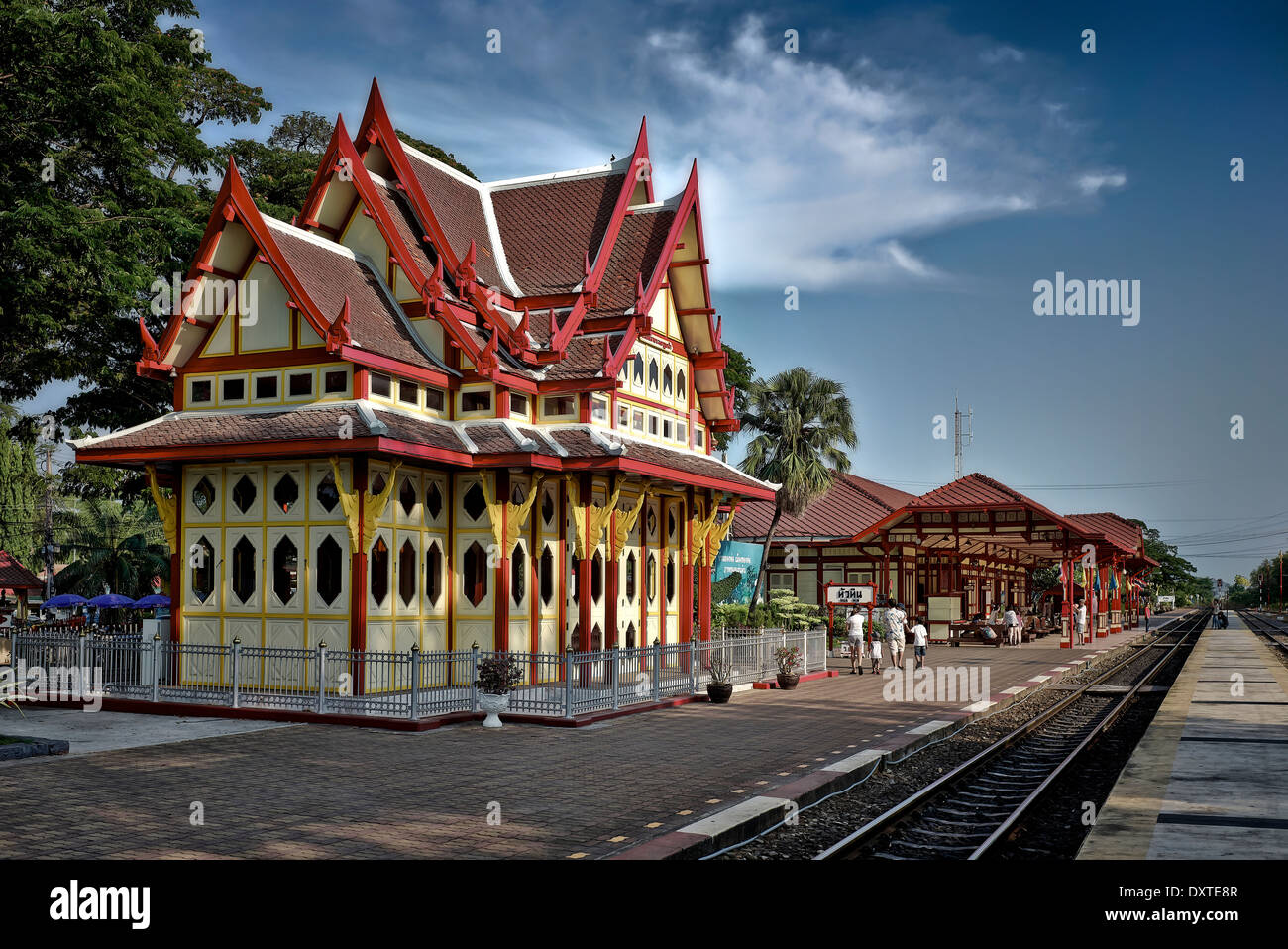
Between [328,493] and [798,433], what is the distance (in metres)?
26.5

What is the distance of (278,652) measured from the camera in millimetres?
16953

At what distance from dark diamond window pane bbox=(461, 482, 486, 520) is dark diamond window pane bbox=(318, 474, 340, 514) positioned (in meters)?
2.75

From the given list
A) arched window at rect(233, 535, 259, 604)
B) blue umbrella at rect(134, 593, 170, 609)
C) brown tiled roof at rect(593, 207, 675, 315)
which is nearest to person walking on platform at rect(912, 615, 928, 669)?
brown tiled roof at rect(593, 207, 675, 315)

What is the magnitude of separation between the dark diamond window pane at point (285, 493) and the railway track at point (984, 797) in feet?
38.6

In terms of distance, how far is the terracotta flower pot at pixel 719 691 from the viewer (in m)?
20.7

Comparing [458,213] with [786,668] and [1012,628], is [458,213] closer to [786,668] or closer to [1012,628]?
[786,668]

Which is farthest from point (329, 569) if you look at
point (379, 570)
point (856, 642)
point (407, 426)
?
point (856, 642)

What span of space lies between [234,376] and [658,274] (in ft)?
29.7

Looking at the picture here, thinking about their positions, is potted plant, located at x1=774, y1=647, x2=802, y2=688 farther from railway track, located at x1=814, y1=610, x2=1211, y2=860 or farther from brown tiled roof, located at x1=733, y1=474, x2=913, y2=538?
brown tiled roof, located at x1=733, y1=474, x2=913, y2=538

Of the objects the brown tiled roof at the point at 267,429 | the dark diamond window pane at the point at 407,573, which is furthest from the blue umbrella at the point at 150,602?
the dark diamond window pane at the point at 407,573

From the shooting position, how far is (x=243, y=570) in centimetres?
1933

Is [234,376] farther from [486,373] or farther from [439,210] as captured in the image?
[439,210]

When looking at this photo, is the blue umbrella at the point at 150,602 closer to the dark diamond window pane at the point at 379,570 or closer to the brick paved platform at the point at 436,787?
the dark diamond window pane at the point at 379,570
